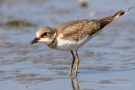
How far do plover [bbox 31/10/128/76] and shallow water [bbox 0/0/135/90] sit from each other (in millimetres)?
572

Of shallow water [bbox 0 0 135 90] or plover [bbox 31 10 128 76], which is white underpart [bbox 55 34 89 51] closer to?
plover [bbox 31 10 128 76]

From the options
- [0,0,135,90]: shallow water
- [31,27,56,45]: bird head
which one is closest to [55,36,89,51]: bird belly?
[31,27,56,45]: bird head

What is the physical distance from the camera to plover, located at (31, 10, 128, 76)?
1062 cm

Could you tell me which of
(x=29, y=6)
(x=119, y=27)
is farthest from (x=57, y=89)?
(x=29, y=6)

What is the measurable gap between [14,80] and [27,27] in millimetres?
4628

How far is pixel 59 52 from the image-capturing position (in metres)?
12.7

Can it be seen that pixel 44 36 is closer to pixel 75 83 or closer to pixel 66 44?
pixel 66 44

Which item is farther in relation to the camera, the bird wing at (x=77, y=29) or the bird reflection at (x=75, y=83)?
the bird wing at (x=77, y=29)

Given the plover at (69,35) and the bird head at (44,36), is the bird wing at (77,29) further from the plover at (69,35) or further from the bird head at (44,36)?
the bird head at (44,36)

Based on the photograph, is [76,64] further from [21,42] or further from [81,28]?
[21,42]

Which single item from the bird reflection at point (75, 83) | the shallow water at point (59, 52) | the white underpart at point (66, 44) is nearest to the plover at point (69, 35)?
the white underpart at point (66, 44)

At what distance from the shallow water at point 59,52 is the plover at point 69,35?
0.57m

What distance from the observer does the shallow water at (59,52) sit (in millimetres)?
10152

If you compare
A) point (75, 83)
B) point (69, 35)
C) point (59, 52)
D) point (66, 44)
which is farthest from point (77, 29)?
point (59, 52)
